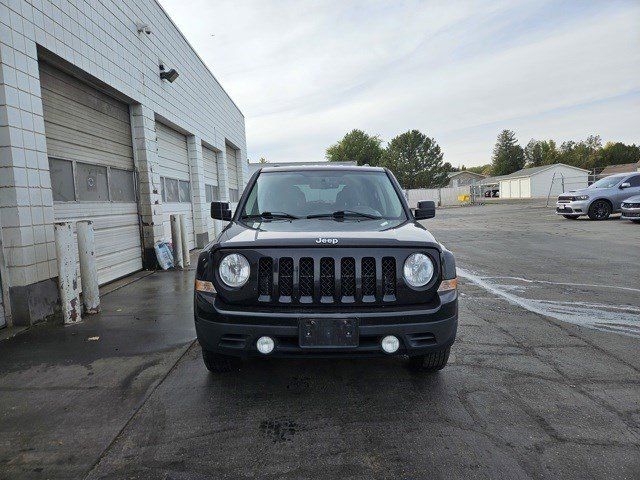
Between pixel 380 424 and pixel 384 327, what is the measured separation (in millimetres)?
583

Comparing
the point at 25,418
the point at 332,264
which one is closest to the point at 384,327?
the point at 332,264

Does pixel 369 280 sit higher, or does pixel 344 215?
pixel 344 215

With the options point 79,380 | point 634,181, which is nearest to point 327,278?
point 79,380

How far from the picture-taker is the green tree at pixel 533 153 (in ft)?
327

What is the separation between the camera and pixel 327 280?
107 inches

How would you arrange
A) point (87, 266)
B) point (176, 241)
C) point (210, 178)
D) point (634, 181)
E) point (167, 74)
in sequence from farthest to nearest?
point (634, 181)
point (210, 178)
point (167, 74)
point (176, 241)
point (87, 266)

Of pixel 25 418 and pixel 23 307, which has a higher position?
pixel 23 307

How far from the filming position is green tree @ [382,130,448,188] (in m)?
78.6

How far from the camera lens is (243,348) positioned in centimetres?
268

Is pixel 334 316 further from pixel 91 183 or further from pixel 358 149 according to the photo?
pixel 358 149

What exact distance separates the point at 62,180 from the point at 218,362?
4.38 m

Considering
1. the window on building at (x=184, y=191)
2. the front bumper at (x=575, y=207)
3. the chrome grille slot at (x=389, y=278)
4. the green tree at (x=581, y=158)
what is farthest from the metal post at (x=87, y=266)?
the green tree at (x=581, y=158)

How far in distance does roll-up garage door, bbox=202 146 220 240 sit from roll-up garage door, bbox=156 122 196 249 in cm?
181

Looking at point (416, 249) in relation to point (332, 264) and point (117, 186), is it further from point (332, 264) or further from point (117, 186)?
point (117, 186)
